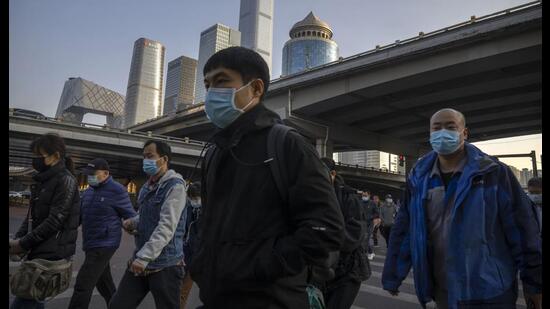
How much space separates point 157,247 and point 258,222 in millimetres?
1899

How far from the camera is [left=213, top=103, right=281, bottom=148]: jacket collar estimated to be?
6.52ft

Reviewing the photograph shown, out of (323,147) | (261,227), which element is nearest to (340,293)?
(261,227)

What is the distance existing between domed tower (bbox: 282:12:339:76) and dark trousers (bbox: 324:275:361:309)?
143m

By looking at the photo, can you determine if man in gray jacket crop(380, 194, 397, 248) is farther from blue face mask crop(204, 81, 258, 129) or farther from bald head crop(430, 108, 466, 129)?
blue face mask crop(204, 81, 258, 129)

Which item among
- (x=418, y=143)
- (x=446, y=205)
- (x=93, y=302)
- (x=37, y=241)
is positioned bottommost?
(x=93, y=302)

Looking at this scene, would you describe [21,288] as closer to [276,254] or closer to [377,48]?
[276,254]

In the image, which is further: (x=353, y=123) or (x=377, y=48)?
(x=353, y=123)

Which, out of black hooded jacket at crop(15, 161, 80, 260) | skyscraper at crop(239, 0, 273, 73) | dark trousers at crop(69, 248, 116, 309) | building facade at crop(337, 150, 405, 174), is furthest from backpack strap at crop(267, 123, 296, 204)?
skyscraper at crop(239, 0, 273, 73)

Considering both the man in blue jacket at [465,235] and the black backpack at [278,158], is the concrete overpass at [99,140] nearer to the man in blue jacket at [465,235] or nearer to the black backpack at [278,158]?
the man in blue jacket at [465,235]

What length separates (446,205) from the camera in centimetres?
276

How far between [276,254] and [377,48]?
2506 cm

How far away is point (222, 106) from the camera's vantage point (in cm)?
221

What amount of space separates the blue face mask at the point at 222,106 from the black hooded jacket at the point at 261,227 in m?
0.22

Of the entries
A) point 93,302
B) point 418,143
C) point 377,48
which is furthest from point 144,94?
point 93,302
